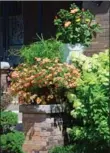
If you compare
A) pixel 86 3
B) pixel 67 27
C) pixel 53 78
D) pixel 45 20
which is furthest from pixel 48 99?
pixel 45 20

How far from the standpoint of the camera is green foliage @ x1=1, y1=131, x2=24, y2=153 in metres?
7.74

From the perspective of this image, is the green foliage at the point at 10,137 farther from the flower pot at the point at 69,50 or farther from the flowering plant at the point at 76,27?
the flowering plant at the point at 76,27

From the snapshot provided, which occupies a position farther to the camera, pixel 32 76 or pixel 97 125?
pixel 32 76

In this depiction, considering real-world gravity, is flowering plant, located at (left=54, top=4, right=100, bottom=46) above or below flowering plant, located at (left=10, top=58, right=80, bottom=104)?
above

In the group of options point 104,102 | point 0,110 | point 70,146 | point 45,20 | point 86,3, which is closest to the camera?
point 104,102

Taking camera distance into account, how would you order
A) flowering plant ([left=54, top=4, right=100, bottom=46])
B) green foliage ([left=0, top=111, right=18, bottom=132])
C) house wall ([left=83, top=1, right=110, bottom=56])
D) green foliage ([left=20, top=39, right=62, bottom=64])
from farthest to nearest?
1. house wall ([left=83, top=1, right=110, bottom=56])
2. flowering plant ([left=54, top=4, right=100, bottom=46])
3. green foliage ([left=20, top=39, right=62, bottom=64])
4. green foliage ([left=0, top=111, right=18, bottom=132])

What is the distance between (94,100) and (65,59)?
1832mm

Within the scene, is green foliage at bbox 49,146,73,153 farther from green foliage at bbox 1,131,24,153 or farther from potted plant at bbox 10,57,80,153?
green foliage at bbox 1,131,24,153

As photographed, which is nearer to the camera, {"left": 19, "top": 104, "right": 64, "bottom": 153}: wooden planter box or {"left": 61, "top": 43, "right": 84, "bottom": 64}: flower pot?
{"left": 19, "top": 104, "right": 64, "bottom": 153}: wooden planter box

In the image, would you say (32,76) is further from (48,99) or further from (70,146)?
(70,146)

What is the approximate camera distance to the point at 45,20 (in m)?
13.2

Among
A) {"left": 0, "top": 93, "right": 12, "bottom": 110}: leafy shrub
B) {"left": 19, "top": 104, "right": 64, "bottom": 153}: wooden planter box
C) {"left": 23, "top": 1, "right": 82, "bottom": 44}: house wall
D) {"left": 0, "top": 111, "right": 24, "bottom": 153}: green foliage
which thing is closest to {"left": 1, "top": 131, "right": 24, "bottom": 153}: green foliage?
{"left": 0, "top": 111, "right": 24, "bottom": 153}: green foliage

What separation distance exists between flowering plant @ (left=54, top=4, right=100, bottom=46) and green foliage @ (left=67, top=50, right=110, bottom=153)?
5.00 feet

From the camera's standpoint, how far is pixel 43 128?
7.77 m
